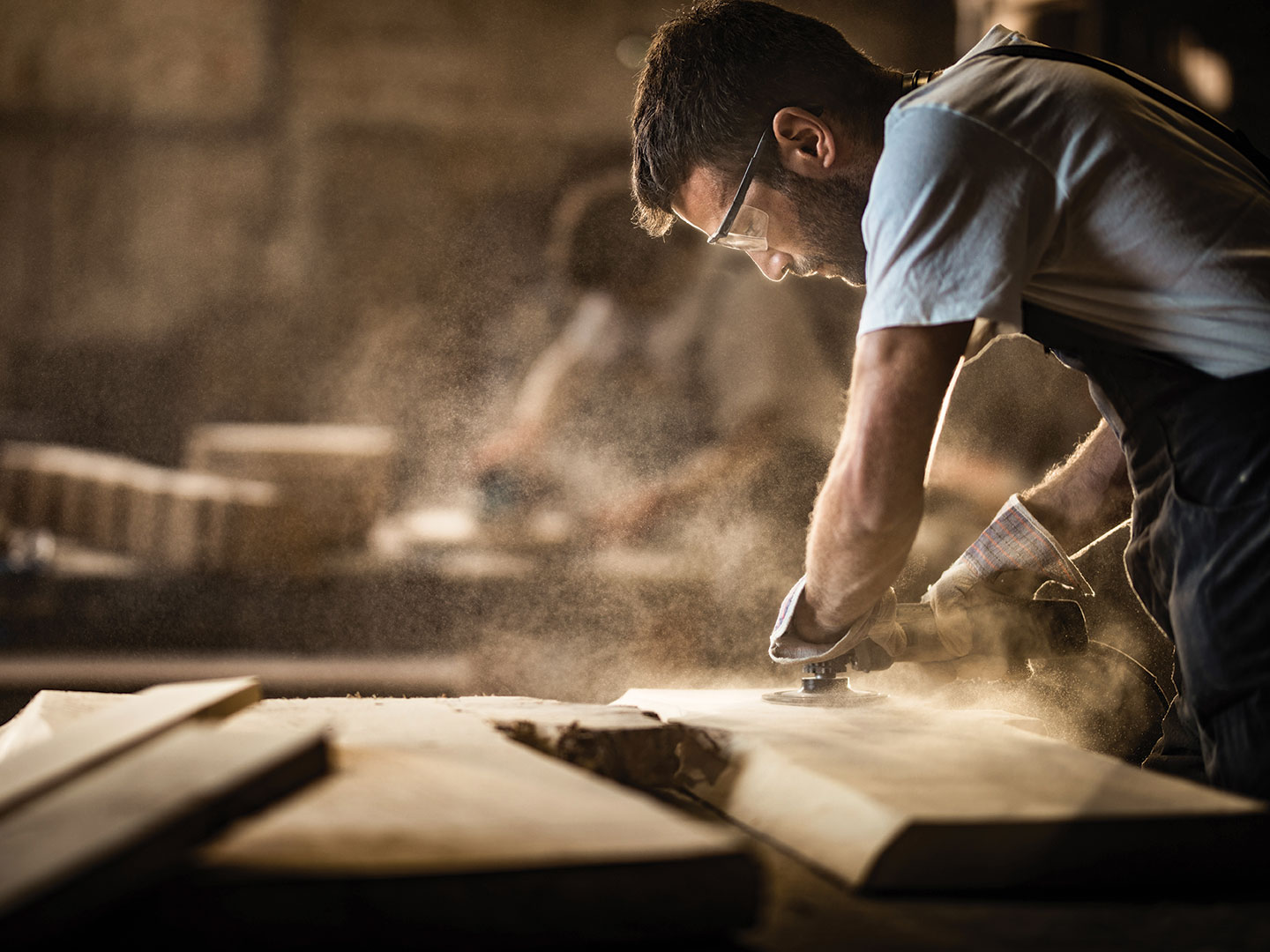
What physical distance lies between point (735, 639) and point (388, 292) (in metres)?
2.10

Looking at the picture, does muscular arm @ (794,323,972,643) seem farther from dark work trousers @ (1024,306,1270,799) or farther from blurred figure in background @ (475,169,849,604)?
blurred figure in background @ (475,169,849,604)

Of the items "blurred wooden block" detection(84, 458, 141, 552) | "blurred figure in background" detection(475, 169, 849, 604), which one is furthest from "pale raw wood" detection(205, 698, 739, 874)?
"blurred wooden block" detection(84, 458, 141, 552)

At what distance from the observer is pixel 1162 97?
1358 millimetres

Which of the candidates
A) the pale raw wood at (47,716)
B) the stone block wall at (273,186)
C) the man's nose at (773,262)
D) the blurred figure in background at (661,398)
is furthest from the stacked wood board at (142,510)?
the man's nose at (773,262)

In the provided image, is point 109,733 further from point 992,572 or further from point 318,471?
point 318,471

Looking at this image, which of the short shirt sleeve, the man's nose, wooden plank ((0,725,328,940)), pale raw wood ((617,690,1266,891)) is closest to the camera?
wooden plank ((0,725,328,940))

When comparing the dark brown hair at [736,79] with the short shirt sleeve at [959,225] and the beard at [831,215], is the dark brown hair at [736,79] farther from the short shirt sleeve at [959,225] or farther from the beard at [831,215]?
the short shirt sleeve at [959,225]

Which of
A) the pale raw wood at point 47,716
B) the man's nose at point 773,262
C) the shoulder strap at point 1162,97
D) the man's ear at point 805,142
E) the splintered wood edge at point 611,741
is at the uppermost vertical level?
the shoulder strap at point 1162,97

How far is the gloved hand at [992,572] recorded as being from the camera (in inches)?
66.0

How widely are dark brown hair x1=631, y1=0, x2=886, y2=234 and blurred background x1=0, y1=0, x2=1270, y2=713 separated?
2.17 meters

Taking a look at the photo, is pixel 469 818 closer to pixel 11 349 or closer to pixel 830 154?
pixel 830 154

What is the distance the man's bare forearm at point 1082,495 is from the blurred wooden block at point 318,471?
9.92 ft

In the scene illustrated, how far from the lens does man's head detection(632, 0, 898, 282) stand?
62.4 inches

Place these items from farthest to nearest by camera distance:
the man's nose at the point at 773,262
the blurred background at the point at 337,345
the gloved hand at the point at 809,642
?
1. the blurred background at the point at 337,345
2. the man's nose at the point at 773,262
3. the gloved hand at the point at 809,642
